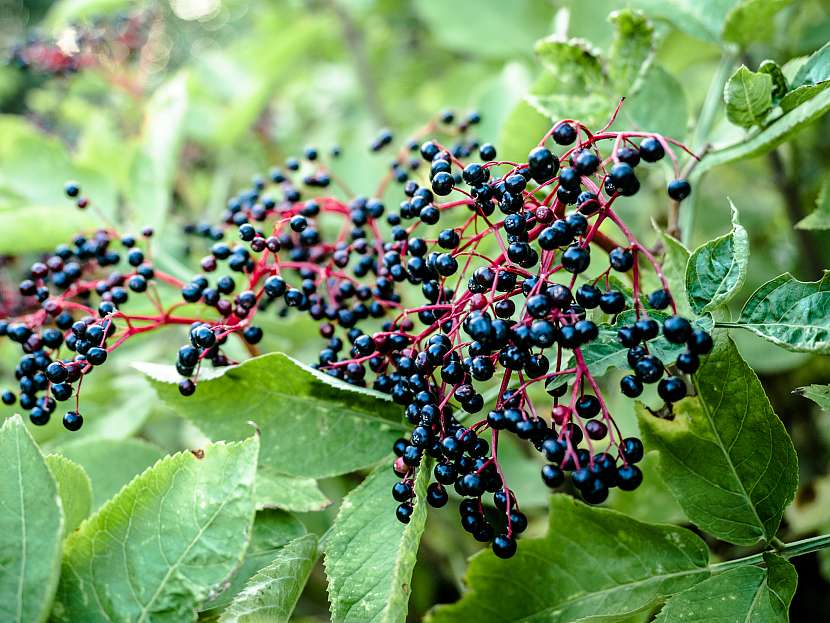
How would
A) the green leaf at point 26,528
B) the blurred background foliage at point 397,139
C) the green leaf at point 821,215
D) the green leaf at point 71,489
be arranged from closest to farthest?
the green leaf at point 26,528 → the green leaf at point 71,489 → the green leaf at point 821,215 → the blurred background foliage at point 397,139

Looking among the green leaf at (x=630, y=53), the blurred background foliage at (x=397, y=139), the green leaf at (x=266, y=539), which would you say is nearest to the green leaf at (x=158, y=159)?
the blurred background foliage at (x=397, y=139)

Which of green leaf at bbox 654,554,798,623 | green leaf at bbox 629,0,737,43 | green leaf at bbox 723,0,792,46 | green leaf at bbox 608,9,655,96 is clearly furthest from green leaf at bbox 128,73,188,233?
green leaf at bbox 654,554,798,623

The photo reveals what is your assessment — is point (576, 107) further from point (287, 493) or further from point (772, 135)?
point (287, 493)

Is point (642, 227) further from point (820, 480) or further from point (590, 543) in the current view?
point (590, 543)

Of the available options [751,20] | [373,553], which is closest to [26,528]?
[373,553]

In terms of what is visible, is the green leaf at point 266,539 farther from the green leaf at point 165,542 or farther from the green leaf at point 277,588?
the green leaf at point 165,542

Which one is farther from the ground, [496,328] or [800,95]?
[800,95]

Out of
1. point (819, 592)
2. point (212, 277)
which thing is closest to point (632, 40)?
point (212, 277)
